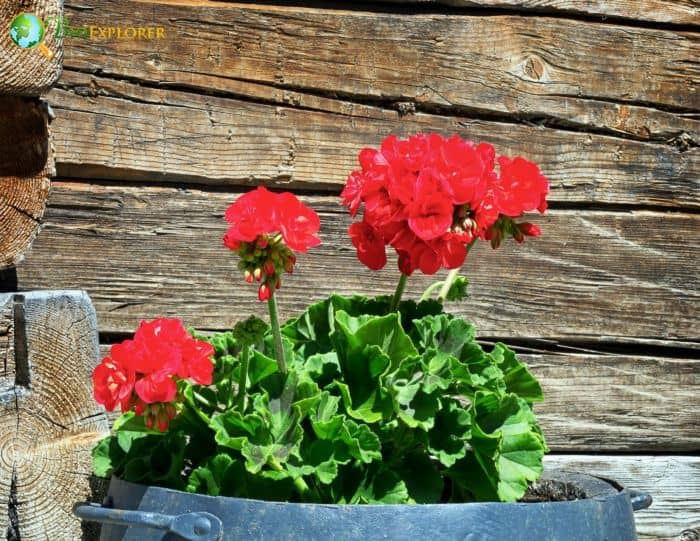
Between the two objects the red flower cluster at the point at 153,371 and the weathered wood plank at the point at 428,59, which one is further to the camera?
the weathered wood plank at the point at 428,59

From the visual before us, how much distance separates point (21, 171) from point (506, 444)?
0.76 metres

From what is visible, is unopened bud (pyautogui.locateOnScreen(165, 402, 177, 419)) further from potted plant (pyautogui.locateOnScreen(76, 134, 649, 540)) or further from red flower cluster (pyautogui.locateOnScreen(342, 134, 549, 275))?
red flower cluster (pyautogui.locateOnScreen(342, 134, 549, 275))

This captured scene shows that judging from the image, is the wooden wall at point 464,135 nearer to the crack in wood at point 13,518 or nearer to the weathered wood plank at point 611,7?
the weathered wood plank at point 611,7

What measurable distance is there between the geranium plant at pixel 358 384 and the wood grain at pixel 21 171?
0.31 m

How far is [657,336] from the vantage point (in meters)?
1.91

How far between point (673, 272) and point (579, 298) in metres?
0.20

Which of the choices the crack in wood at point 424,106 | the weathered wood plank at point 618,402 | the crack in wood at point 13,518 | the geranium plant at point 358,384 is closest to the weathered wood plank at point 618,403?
the weathered wood plank at point 618,402

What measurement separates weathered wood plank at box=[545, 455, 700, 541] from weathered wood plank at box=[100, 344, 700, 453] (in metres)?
0.02

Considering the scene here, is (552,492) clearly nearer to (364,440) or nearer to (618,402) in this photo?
(364,440)

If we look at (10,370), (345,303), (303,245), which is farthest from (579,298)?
(10,370)

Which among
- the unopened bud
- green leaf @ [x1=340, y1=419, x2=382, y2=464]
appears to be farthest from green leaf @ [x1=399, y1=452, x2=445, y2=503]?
the unopened bud

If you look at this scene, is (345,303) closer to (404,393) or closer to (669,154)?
(404,393)

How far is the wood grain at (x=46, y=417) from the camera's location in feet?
4.85

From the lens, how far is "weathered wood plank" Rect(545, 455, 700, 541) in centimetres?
190
